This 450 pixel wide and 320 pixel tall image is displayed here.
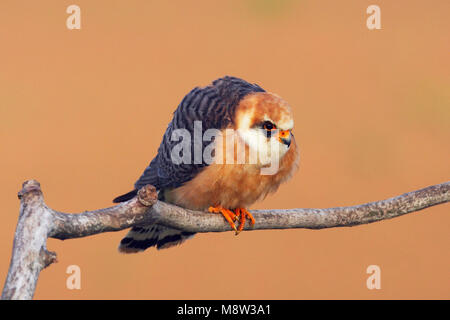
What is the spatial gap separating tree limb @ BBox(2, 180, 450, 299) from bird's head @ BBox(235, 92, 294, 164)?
27cm

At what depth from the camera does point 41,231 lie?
1.40 meters

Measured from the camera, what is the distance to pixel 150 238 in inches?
102

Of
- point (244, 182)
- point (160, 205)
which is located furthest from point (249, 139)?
point (160, 205)

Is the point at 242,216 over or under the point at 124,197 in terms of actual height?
under

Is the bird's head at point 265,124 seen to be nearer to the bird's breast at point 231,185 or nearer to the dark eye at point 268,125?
the dark eye at point 268,125

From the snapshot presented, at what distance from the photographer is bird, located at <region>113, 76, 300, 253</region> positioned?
2193 millimetres

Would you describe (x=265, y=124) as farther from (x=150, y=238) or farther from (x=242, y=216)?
(x=150, y=238)

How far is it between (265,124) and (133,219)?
0.73 metres

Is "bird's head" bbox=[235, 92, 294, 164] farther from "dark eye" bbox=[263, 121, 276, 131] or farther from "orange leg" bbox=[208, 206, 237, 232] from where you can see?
"orange leg" bbox=[208, 206, 237, 232]

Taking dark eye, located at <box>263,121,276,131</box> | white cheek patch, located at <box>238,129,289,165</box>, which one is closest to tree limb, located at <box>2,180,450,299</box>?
white cheek patch, located at <box>238,129,289,165</box>

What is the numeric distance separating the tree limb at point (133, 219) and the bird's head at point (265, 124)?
27 cm

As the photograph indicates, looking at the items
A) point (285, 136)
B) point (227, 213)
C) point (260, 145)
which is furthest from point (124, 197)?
point (285, 136)

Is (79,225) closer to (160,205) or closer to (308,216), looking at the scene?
(160,205)

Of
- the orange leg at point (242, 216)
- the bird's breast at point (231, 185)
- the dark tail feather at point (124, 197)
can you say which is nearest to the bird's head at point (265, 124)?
the bird's breast at point (231, 185)
